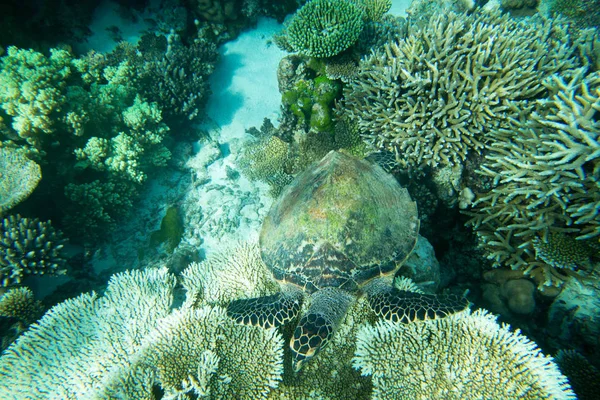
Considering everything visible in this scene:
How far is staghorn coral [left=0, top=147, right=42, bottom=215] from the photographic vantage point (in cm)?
426

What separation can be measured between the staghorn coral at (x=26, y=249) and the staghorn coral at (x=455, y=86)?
18.7ft

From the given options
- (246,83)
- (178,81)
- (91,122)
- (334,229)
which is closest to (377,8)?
(246,83)

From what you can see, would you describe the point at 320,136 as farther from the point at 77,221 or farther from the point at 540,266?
the point at 77,221

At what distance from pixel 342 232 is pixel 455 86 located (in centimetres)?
249

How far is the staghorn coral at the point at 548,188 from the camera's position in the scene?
272cm

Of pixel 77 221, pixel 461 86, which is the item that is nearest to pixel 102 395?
pixel 77 221

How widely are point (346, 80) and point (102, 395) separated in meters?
5.55

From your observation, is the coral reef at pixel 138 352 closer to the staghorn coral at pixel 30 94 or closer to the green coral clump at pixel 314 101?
the staghorn coral at pixel 30 94

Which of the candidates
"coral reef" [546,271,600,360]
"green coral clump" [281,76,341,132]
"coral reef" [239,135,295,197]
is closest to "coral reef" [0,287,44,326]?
"coral reef" [239,135,295,197]

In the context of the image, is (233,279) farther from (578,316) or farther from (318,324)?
(578,316)

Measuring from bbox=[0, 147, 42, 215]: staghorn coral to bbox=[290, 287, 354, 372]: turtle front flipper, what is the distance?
4.94 meters

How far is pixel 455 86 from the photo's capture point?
137 inches

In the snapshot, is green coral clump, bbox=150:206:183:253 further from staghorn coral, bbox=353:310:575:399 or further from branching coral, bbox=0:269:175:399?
staghorn coral, bbox=353:310:575:399

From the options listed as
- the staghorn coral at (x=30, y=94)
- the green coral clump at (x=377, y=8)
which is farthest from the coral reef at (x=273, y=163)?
the green coral clump at (x=377, y=8)
